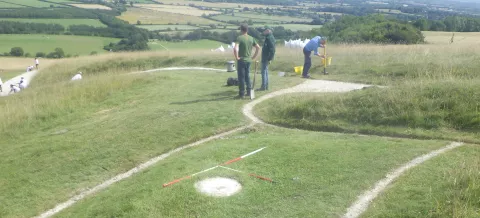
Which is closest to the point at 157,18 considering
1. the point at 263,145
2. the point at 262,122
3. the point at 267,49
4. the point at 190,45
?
the point at 190,45

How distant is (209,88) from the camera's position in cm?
1897

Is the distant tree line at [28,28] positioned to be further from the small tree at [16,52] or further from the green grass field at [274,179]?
the green grass field at [274,179]

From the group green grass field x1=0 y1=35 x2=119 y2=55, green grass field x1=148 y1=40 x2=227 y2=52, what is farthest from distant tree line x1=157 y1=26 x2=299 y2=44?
green grass field x1=0 y1=35 x2=119 y2=55

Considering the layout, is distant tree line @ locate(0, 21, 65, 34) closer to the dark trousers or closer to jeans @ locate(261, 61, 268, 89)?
the dark trousers

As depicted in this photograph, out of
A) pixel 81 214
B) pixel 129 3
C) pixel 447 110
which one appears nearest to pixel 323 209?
pixel 81 214

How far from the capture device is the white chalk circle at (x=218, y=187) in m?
8.45

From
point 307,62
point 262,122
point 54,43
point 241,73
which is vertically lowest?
point 54,43

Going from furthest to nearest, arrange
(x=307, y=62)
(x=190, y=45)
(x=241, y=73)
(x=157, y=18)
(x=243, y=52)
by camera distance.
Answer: (x=157, y=18) < (x=190, y=45) < (x=307, y=62) < (x=241, y=73) < (x=243, y=52)

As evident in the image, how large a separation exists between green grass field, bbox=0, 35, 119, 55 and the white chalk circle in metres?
48.3

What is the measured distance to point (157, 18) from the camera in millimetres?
82688

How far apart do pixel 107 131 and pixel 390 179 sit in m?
8.91

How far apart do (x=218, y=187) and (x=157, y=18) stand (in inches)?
3059

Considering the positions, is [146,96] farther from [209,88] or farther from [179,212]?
[179,212]

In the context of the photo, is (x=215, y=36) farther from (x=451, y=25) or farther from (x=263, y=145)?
(x=263, y=145)
